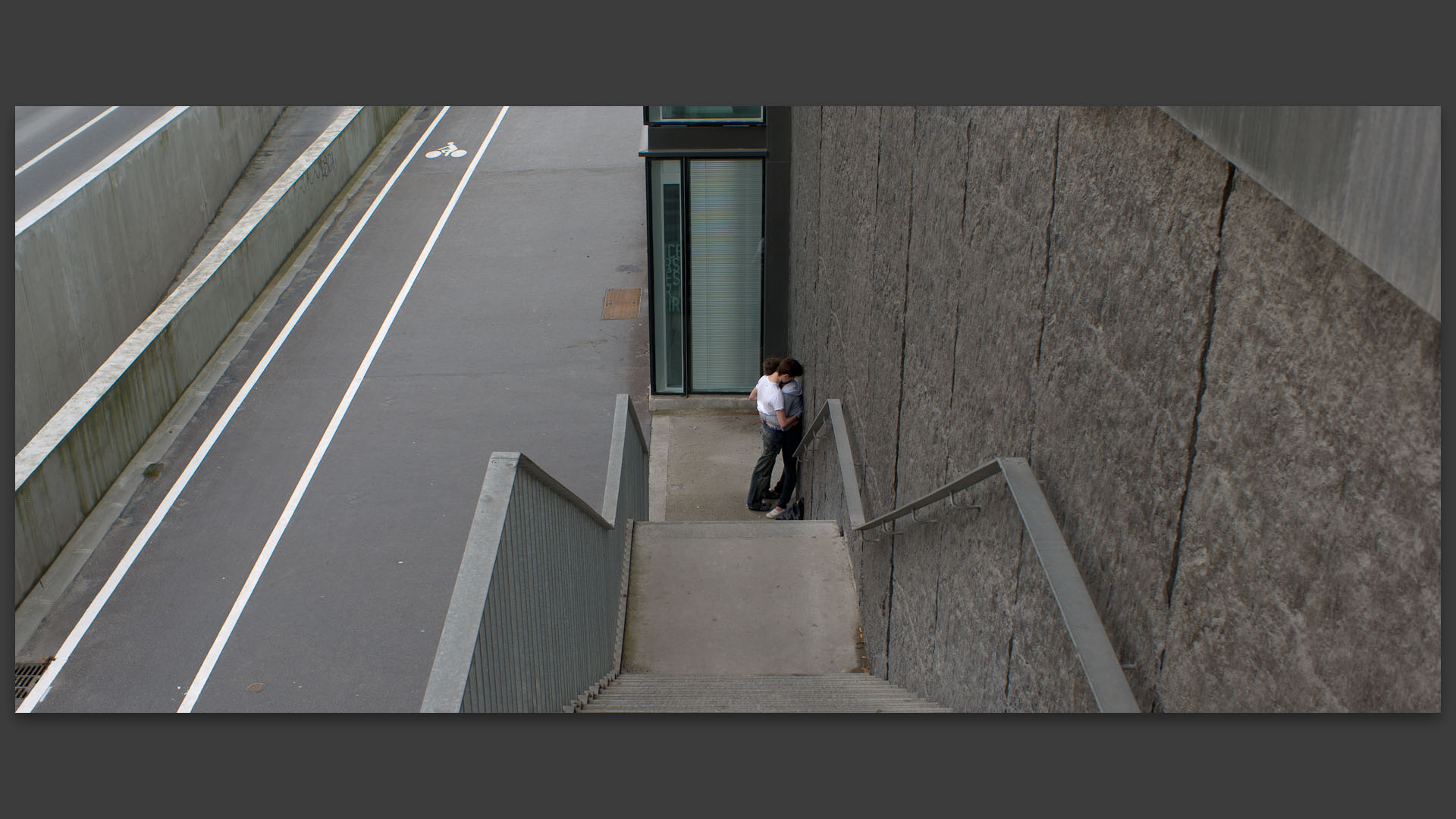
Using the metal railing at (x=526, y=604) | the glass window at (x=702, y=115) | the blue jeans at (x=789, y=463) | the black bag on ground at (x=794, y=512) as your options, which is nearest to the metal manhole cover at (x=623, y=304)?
the glass window at (x=702, y=115)

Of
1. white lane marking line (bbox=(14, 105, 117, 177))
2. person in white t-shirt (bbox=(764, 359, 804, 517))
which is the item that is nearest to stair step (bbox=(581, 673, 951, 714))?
person in white t-shirt (bbox=(764, 359, 804, 517))

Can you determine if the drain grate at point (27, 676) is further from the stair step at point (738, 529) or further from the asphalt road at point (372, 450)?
the stair step at point (738, 529)

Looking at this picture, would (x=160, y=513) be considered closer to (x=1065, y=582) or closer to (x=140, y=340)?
(x=140, y=340)

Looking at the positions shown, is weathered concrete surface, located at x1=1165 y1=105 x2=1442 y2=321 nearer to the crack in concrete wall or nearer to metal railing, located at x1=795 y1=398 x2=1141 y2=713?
the crack in concrete wall

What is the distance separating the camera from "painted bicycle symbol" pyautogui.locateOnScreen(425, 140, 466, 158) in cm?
2373

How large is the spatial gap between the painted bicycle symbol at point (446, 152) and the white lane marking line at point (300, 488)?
11.9 feet

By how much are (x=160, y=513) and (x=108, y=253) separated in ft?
17.7

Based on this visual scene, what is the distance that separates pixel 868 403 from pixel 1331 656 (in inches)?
218

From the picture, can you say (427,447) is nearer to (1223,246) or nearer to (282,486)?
(282,486)

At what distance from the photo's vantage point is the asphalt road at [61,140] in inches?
689

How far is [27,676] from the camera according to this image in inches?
352

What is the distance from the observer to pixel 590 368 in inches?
580

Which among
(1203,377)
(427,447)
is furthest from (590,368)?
(1203,377)

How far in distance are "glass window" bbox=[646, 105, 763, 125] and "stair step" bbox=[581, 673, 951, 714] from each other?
7.13 metres
